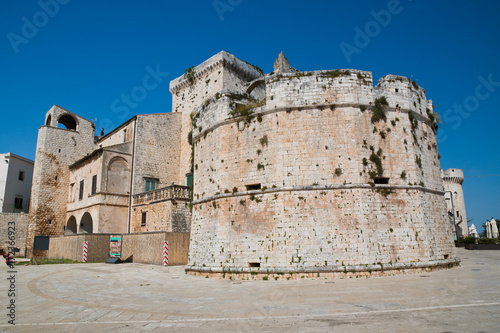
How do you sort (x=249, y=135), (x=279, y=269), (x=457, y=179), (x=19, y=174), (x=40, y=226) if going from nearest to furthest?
(x=279, y=269)
(x=249, y=135)
(x=40, y=226)
(x=19, y=174)
(x=457, y=179)

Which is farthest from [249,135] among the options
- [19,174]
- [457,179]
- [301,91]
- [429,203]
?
[457,179]

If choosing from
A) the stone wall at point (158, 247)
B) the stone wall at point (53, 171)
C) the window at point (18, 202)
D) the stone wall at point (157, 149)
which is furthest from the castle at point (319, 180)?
the window at point (18, 202)

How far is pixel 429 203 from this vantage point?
14219 mm

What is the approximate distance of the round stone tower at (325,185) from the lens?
12.8 m

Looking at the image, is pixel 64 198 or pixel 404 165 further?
pixel 64 198

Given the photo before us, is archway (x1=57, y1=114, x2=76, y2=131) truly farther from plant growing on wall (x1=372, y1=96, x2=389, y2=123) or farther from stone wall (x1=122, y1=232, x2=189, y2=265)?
plant growing on wall (x1=372, y1=96, x2=389, y2=123)

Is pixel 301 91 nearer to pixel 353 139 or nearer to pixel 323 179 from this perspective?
pixel 353 139

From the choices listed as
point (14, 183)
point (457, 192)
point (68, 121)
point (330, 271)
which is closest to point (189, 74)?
point (68, 121)

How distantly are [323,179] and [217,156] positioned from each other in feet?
→ 15.9

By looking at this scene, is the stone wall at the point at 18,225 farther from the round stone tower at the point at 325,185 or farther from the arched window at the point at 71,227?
the round stone tower at the point at 325,185

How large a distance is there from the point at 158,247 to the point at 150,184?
28.7 ft

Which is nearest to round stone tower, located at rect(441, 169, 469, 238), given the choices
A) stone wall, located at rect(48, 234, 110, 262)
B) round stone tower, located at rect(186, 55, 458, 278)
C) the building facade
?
round stone tower, located at rect(186, 55, 458, 278)

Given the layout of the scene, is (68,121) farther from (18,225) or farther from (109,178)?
(109,178)

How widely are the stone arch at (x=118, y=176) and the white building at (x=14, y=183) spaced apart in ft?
68.3
